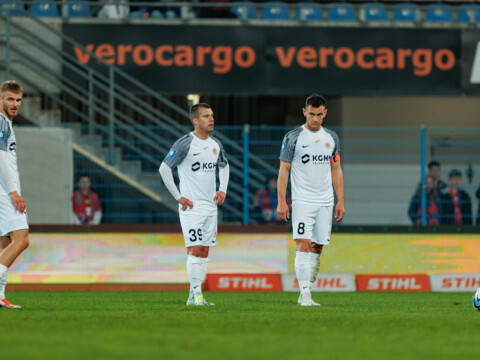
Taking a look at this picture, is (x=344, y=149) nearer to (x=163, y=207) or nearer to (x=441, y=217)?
(x=441, y=217)

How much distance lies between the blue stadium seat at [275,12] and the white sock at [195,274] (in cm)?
1055

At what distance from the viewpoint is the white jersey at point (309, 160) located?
9.75 m

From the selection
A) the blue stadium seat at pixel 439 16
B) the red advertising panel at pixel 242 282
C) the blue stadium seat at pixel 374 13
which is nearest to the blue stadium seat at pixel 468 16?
the blue stadium seat at pixel 439 16

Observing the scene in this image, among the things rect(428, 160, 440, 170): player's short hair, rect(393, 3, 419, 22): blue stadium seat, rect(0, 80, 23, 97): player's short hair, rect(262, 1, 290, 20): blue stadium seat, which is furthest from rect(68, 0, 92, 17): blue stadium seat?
rect(0, 80, 23, 97): player's short hair

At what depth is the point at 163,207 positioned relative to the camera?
53.3 ft

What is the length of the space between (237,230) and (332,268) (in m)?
1.57

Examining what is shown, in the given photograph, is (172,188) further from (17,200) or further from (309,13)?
(309,13)

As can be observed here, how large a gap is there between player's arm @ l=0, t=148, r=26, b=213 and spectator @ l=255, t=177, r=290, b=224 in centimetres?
742

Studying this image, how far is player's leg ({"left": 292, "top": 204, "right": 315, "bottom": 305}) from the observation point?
968 cm

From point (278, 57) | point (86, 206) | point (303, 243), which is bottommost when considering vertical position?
point (86, 206)

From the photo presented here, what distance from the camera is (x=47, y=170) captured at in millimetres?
15547

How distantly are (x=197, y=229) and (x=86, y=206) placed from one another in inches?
236

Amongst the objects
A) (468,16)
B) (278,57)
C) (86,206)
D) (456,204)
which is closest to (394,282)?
(456,204)

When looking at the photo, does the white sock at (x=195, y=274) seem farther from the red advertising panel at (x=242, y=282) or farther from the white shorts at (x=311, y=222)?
the red advertising panel at (x=242, y=282)
